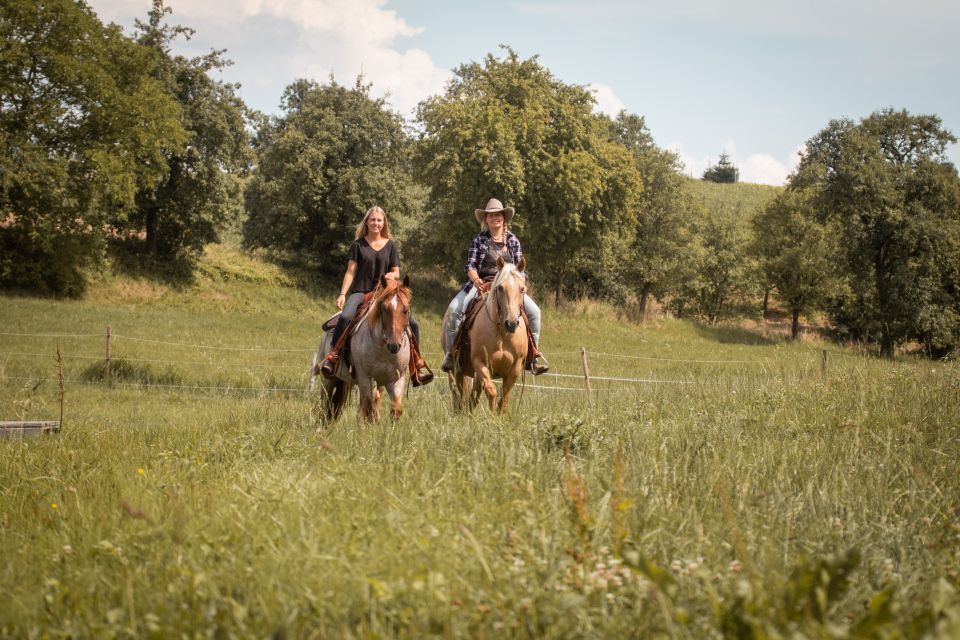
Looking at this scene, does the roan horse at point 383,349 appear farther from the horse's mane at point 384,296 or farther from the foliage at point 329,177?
the foliage at point 329,177

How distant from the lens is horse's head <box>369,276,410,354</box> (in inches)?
322

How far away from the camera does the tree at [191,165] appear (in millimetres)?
34625

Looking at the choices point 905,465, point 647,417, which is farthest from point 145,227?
point 905,465

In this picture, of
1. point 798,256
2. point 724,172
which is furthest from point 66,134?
point 724,172

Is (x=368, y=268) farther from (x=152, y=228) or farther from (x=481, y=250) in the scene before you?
(x=152, y=228)

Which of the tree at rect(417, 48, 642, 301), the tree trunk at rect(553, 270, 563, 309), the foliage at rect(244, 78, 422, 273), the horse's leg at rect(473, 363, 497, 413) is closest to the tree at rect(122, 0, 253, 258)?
the foliage at rect(244, 78, 422, 273)

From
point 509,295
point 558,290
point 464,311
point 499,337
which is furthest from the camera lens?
point 558,290

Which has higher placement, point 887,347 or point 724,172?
point 724,172

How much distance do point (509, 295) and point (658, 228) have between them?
4372cm

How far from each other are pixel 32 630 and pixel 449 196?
35296 millimetres

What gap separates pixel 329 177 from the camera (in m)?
39.8

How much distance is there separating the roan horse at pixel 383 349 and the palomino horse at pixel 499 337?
3.06ft

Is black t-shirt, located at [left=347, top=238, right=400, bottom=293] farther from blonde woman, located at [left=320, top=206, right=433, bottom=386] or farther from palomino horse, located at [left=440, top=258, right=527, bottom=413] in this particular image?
palomino horse, located at [left=440, top=258, right=527, bottom=413]

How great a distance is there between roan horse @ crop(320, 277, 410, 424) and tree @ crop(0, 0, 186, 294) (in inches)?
919
